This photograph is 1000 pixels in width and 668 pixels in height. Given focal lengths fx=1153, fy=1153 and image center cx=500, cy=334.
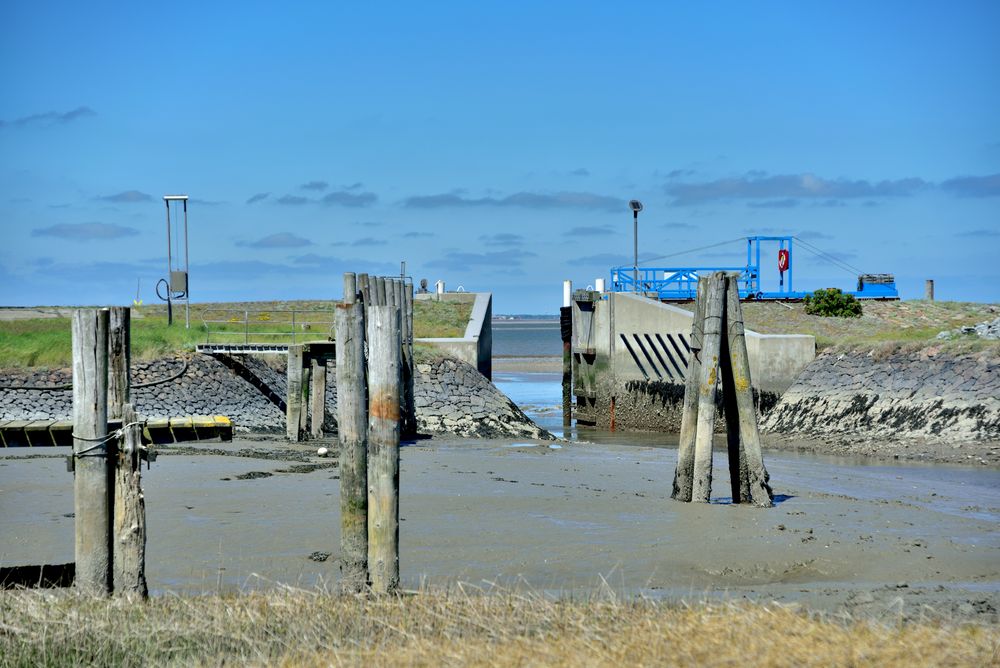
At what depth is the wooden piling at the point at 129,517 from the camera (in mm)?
8453

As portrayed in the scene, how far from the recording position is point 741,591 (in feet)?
32.6

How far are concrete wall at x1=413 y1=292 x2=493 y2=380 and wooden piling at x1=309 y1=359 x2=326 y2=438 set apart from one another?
346 inches

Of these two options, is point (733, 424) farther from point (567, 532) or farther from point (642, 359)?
point (642, 359)

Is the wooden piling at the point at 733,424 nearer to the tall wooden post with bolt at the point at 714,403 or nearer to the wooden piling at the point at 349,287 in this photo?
the tall wooden post with bolt at the point at 714,403

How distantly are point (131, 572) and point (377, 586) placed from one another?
1.82 metres

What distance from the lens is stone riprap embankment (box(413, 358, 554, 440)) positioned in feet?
98.9

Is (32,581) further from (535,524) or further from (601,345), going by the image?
(601,345)

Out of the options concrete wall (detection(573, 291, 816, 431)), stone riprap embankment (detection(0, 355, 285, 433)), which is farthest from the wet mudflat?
concrete wall (detection(573, 291, 816, 431))

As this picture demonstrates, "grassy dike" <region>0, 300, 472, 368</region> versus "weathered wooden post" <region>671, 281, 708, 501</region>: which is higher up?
"grassy dike" <region>0, 300, 472, 368</region>

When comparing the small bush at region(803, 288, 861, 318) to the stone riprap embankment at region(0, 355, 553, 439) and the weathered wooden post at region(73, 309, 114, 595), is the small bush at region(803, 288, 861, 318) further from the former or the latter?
the weathered wooden post at region(73, 309, 114, 595)

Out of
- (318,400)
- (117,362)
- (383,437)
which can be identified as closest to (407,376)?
(318,400)

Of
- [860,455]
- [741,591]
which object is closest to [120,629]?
[741,591]

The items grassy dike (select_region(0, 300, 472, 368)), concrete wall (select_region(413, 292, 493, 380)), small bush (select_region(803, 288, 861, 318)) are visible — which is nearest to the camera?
grassy dike (select_region(0, 300, 472, 368))

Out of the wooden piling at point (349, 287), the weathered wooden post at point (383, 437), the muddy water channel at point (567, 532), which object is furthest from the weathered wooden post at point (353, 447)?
the wooden piling at point (349, 287)
